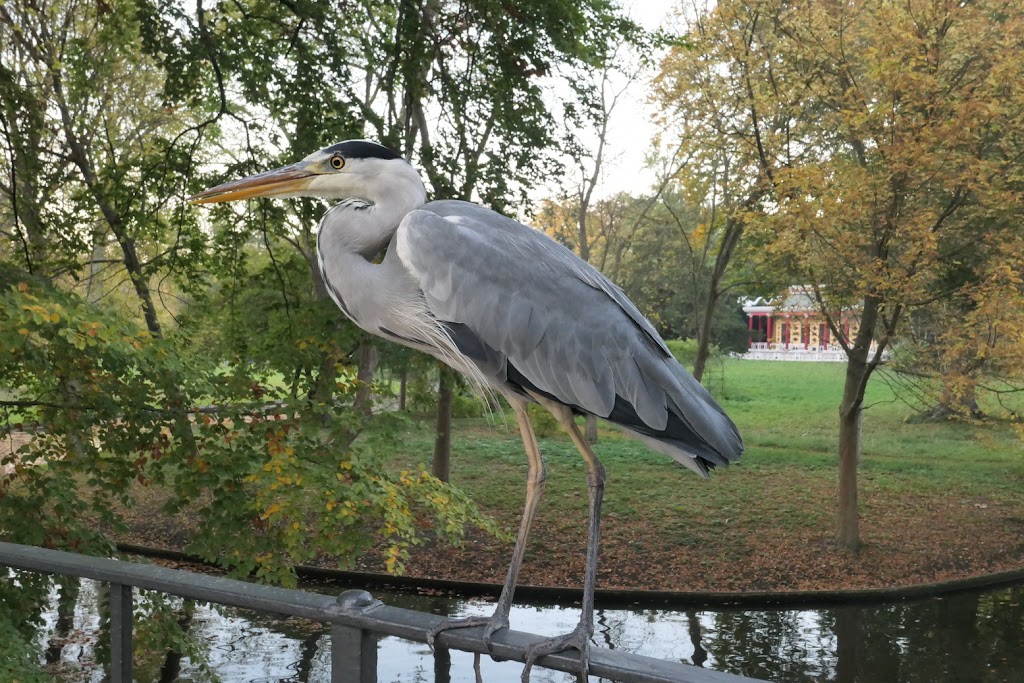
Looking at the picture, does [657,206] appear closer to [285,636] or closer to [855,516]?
[855,516]

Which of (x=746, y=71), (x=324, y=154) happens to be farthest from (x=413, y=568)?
(x=324, y=154)

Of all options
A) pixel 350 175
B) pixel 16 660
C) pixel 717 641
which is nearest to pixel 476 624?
pixel 350 175

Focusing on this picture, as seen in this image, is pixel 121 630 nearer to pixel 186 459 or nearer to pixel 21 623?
pixel 21 623

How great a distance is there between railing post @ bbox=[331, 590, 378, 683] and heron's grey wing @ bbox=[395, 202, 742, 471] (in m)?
0.67

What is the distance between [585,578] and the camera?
1987mm

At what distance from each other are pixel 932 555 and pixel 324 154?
1204 centimetres

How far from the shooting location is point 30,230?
6.59 metres

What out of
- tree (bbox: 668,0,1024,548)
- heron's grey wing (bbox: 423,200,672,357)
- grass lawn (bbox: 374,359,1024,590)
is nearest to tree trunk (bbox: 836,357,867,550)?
tree (bbox: 668,0,1024,548)

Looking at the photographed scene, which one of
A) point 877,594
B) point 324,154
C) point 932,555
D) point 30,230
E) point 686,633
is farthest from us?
point 932,555

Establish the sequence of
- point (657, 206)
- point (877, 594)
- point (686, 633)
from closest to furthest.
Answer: point (686, 633)
point (877, 594)
point (657, 206)

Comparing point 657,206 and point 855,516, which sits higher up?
point 657,206

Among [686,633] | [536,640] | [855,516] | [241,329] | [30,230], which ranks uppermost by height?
[30,230]

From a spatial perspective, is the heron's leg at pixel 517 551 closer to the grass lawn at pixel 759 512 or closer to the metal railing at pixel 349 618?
the metal railing at pixel 349 618

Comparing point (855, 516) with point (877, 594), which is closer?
point (877, 594)
